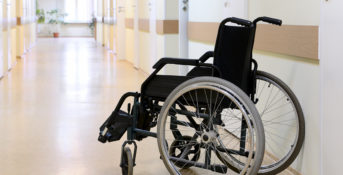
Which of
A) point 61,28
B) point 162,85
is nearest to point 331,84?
point 162,85

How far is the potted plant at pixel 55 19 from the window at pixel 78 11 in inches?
11.0

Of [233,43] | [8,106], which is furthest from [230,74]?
[8,106]

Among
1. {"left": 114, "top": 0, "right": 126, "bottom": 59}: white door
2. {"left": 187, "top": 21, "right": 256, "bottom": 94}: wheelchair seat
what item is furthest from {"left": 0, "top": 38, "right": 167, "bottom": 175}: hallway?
{"left": 114, "top": 0, "right": 126, "bottom": 59}: white door

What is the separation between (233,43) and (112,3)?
11.5 m

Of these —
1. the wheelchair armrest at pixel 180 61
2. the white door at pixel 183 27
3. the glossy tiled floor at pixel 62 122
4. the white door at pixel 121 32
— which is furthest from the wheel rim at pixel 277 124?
the white door at pixel 121 32

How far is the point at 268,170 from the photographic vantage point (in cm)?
266

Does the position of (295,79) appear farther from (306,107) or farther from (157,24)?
(157,24)

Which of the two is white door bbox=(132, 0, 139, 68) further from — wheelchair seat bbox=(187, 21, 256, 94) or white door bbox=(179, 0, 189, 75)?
wheelchair seat bbox=(187, 21, 256, 94)

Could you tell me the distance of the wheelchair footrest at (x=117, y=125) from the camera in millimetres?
2755

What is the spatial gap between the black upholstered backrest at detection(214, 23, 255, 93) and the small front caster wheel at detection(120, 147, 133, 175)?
2.27 feet

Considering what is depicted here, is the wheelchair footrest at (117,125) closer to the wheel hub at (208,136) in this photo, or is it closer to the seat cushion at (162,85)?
the seat cushion at (162,85)

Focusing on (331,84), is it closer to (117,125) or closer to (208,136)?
(208,136)

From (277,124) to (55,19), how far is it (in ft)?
71.8

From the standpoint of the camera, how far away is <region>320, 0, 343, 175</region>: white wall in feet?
7.18
